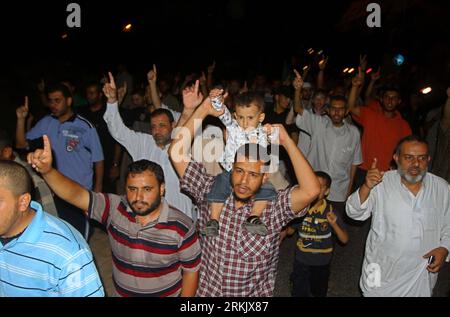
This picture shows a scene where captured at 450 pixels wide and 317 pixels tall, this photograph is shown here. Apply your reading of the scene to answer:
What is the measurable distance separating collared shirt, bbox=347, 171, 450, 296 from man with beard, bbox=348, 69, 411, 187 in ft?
7.35

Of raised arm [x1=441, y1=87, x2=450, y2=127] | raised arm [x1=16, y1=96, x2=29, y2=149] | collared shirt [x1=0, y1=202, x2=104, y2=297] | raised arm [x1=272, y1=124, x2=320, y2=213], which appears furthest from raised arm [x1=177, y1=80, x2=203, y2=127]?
raised arm [x1=441, y1=87, x2=450, y2=127]

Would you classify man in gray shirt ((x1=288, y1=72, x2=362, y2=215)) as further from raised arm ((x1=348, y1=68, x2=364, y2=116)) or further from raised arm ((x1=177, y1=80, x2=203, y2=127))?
raised arm ((x1=177, y1=80, x2=203, y2=127))

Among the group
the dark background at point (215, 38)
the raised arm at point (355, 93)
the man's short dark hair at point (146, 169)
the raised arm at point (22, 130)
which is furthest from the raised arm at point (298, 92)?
the dark background at point (215, 38)

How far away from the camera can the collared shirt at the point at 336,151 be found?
5.50 metres

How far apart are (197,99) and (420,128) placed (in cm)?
560

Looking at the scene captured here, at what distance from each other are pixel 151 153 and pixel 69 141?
3.15 feet

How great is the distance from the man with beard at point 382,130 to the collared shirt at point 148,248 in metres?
3.55

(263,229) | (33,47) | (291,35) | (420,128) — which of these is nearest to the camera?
(263,229)

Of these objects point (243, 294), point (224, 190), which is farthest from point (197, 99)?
point (243, 294)

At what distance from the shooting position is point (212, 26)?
20859mm

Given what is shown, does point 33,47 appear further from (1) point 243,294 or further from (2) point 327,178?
(1) point 243,294

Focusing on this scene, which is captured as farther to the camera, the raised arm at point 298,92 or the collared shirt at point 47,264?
the raised arm at point 298,92

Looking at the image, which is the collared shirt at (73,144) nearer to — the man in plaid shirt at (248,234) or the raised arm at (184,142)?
the raised arm at (184,142)

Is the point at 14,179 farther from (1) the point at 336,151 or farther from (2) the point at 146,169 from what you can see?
(1) the point at 336,151
